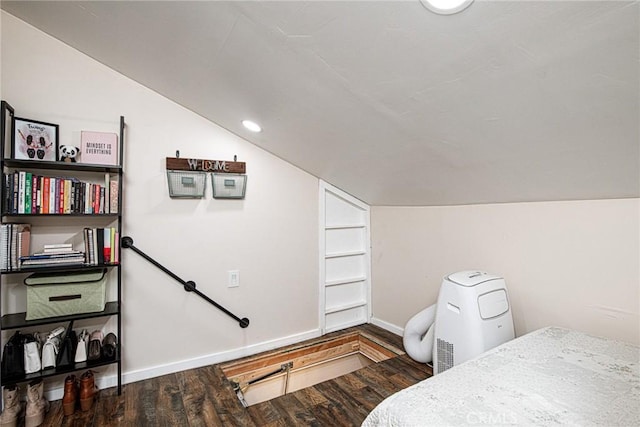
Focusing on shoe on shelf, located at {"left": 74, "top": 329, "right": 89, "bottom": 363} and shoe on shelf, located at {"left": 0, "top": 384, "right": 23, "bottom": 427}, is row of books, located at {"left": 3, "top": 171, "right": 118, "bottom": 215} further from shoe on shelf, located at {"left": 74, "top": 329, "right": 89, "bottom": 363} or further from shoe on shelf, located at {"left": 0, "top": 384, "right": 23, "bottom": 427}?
shoe on shelf, located at {"left": 0, "top": 384, "right": 23, "bottom": 427}

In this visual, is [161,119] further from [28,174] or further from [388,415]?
[388,415]

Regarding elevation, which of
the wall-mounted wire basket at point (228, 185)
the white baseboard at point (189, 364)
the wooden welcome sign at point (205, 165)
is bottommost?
the white baseboard at point (189, 364)

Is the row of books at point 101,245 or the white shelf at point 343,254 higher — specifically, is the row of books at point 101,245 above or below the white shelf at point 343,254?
above

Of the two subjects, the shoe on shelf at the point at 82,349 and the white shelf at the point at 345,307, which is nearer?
the shoe on shelf at the point at 82,349

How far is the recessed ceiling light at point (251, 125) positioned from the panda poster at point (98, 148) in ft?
2.97

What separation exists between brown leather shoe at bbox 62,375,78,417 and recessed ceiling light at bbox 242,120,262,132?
207cm

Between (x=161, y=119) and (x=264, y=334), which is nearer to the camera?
(x=161, y=119)

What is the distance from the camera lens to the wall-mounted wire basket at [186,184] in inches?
93.7

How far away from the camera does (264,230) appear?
282 cm

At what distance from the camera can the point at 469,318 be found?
1920 millimetres

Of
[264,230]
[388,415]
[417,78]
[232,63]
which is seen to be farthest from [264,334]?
[417,78]

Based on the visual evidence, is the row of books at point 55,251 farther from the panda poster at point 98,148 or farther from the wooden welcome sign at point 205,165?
the wooden welcome sign at point 205,165

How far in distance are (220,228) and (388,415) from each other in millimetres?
1942

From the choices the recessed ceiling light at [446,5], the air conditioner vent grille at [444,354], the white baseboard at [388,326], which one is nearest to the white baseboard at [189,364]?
the white baseboard at [388,326]
